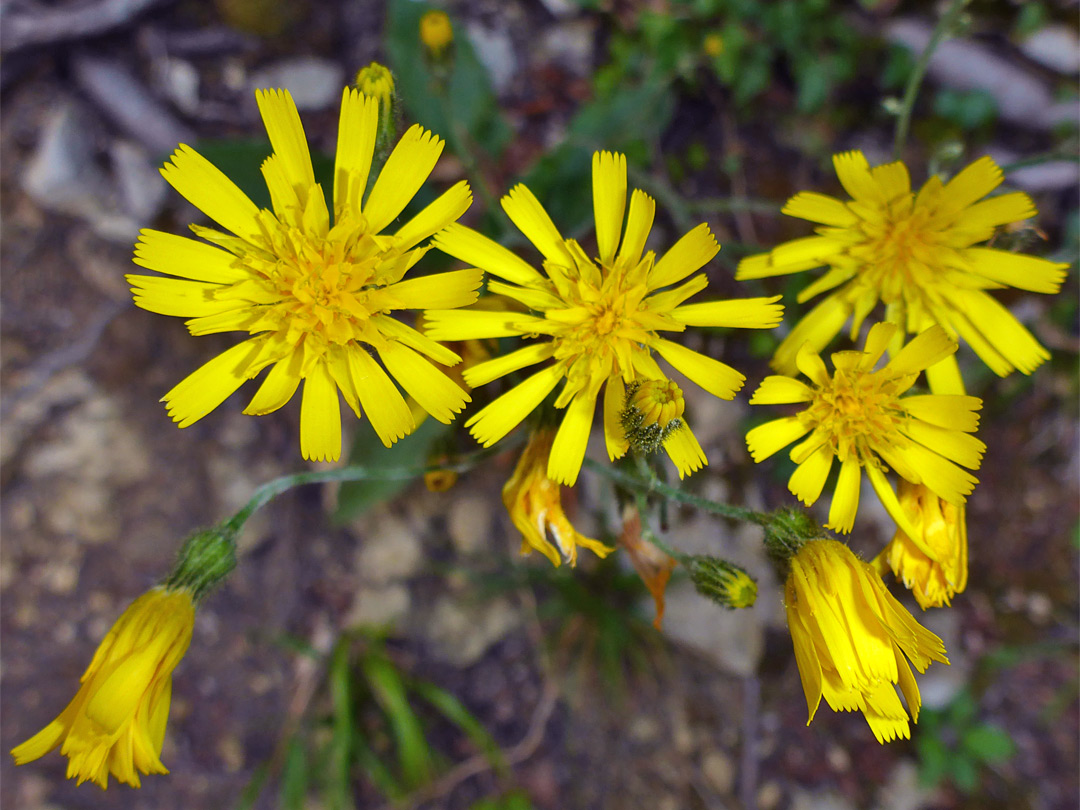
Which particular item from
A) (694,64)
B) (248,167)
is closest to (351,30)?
(248,167)

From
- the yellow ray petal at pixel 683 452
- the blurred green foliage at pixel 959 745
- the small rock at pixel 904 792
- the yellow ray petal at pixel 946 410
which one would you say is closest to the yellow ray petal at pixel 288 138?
the yellow ray petal at pixel 683 452

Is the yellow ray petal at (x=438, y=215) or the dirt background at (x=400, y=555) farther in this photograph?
the dirt background at (x=400, y=555)

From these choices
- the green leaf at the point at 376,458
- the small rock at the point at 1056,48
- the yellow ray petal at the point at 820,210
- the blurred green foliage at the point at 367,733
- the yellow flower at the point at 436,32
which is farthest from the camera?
the blurred green foliage at the point at 367,733

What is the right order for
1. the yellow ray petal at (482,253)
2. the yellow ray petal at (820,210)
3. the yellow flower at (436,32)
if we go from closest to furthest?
1. the yellow ray petal at (482,253)
2. the yellow ray petal at (820,210)
3. the yellow flower at (436,32)

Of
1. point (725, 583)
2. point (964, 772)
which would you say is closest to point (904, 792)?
point (964, 772)

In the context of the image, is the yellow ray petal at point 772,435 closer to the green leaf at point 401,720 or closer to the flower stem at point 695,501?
the flower stem at point 695,501

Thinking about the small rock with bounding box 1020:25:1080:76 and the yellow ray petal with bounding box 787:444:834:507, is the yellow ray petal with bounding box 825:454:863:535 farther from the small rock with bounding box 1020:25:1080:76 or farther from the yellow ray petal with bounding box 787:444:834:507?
the small rock with bounding box 1020:25:1080:76
